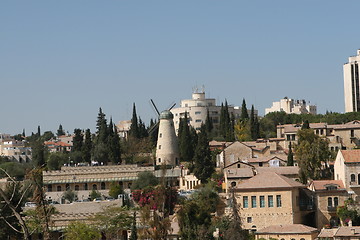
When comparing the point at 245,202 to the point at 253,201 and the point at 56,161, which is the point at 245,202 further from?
the point at 56,161

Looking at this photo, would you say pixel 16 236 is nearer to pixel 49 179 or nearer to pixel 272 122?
pixel 49 179

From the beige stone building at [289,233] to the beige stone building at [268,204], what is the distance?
83.4 inches

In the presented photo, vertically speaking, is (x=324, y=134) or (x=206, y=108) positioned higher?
(x=206, y=108)

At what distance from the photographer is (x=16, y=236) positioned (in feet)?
171

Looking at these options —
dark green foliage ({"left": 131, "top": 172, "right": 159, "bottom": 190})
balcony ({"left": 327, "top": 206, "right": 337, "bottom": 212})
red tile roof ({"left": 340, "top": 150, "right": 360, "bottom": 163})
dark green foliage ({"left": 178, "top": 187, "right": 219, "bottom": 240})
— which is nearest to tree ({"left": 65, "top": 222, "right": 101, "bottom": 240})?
dark green foliage ({"left": 178, "top": 187, "right": 219, "bottom": 240})

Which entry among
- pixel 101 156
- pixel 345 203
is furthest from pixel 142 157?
pixel 345 203

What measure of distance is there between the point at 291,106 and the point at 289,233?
113939 mm

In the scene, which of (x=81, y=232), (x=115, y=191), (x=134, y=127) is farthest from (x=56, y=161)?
(x=81, y=232)

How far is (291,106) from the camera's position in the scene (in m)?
165

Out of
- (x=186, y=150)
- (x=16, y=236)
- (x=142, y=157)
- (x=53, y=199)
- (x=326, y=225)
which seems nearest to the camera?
(x=16, y=236)

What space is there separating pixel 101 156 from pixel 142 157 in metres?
7.71

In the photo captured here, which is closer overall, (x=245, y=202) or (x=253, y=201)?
(x=253, y=201)

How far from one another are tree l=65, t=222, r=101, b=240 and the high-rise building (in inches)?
3483

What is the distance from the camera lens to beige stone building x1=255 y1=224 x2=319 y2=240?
2079 inches
